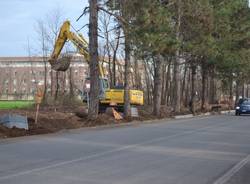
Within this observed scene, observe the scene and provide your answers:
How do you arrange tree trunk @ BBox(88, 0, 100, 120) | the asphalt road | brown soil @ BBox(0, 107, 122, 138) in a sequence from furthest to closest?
tree trunk @ BBox(88, 0, 100, 120) < brown soil @ BBox(0, 107, 122, 138) < the asphalt road

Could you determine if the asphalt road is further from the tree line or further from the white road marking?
the tree line

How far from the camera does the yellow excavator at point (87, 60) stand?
39000 mm

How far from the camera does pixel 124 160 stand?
49.3 feet

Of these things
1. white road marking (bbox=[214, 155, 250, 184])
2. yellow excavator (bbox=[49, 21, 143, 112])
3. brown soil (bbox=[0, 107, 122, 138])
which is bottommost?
white road marking (bbox=[214, 155, 250, 184])

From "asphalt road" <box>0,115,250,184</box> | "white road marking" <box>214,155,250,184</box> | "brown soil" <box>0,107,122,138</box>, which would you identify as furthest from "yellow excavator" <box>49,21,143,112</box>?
"white road marking" <box>214,155,250,184</box>

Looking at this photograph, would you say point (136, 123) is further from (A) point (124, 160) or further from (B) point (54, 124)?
(A) point (124, 160)

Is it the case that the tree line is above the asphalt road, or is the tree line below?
above

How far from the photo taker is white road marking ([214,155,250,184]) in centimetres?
1196

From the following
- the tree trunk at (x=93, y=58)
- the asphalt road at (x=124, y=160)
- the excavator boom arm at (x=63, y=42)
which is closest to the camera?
the asphalt road at (x=124, y=160)

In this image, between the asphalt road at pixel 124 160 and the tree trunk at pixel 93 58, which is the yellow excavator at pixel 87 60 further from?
the asphalt road at pixel 124 160

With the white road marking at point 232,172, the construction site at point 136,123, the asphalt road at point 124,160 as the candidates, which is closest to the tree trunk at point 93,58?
the construction site at point 136,123

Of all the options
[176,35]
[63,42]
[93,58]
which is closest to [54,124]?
[93,58]

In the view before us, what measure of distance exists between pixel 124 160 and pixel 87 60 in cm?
2603

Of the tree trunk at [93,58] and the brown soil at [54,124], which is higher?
the tree trunk at [93,58]
